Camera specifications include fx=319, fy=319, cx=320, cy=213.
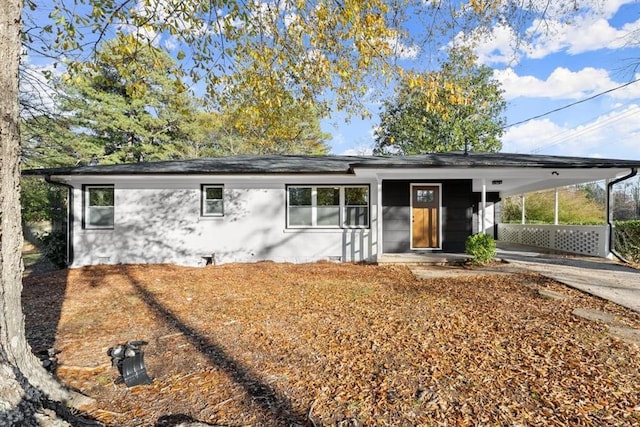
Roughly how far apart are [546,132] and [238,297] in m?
27.9

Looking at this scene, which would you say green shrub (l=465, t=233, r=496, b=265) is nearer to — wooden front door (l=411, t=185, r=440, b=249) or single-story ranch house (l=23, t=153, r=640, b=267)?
single-story ranch house (l=23, t=153, r=640, b=267)

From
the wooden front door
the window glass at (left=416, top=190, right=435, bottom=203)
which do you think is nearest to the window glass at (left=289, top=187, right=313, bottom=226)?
the wooden front door

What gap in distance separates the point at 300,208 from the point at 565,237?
8395mm

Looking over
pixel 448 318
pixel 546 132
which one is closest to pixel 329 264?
pixel 448 318

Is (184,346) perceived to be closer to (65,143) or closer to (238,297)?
(238,297)

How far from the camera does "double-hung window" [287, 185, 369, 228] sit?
9.21 m

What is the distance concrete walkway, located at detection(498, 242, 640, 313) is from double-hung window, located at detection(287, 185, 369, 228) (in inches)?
160

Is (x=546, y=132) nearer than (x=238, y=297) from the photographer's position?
No

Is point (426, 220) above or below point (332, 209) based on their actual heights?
below

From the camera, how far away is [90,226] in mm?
9055

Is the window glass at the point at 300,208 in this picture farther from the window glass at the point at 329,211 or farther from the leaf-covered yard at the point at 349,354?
the leaf-covered yard at the point at 349,354

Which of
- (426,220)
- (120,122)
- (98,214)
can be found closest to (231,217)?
(98,214)

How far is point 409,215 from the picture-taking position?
31.4 feet

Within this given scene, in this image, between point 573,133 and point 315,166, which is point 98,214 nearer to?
point 315,166
